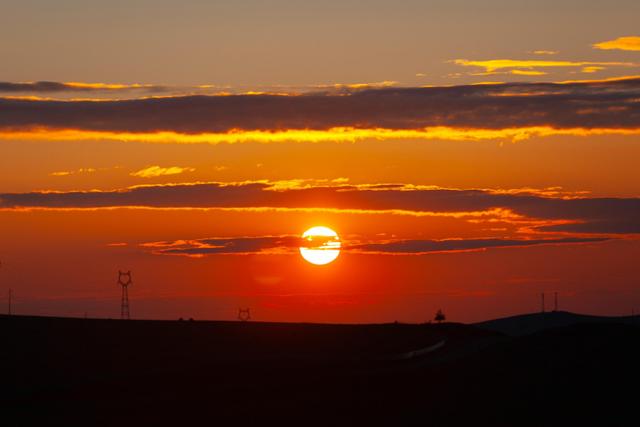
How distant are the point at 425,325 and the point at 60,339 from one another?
38.6 m

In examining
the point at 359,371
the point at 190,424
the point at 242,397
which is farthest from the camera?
the point at 359,371

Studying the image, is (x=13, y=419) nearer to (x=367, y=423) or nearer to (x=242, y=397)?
(x=242, y=397)

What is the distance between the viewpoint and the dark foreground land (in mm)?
55594

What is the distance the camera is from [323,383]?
210ft

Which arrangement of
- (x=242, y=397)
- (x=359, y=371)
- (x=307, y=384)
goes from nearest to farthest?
(x=242, y=397), (x=307, y=384), (x=359, y=371)

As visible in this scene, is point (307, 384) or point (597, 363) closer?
point (307, 384)

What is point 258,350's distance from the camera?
90875 mm

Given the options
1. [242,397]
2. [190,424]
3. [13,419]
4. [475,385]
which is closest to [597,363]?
[475,385]

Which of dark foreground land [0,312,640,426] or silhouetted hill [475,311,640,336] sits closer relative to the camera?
dark foreground land [0,312,640,426]

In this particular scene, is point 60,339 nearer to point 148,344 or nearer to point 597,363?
point 148,344

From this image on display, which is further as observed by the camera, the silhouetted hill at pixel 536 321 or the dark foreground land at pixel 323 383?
the silhouetted hill at pixel 536 321

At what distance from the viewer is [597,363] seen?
70.1 m

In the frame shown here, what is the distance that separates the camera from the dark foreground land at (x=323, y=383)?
55.6 meters

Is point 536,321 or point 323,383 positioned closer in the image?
point 323,383
